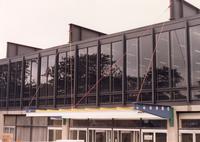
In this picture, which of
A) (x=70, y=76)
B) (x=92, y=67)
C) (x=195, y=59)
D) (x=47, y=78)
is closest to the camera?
(x=195, y=59)

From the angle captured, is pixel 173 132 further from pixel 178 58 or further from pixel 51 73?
pixel 51 73

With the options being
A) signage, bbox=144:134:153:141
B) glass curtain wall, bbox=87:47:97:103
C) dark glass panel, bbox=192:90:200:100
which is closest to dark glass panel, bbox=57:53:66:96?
glass curtain wall, bbox=87:47:97:103

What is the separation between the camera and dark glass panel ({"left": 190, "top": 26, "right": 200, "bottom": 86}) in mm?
22469

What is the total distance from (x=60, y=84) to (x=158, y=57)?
32.8 feet

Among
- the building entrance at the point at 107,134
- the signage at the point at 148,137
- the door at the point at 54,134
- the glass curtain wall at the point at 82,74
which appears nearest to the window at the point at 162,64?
the signage at the point at 148,137

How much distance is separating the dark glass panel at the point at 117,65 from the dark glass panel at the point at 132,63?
0.64m

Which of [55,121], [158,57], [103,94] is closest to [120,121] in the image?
[103,94]

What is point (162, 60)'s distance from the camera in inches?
958

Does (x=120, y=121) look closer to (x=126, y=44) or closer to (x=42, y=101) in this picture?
(x=126, y=44)

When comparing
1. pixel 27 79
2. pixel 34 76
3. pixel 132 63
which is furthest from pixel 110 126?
pixel 27 79

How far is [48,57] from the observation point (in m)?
33.6

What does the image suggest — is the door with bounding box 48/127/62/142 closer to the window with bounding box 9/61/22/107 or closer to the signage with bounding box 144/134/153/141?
the window with bounding box 9/61/22/107

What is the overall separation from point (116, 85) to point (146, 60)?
3075mm

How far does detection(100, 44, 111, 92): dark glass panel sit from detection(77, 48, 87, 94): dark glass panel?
1.89 meters
